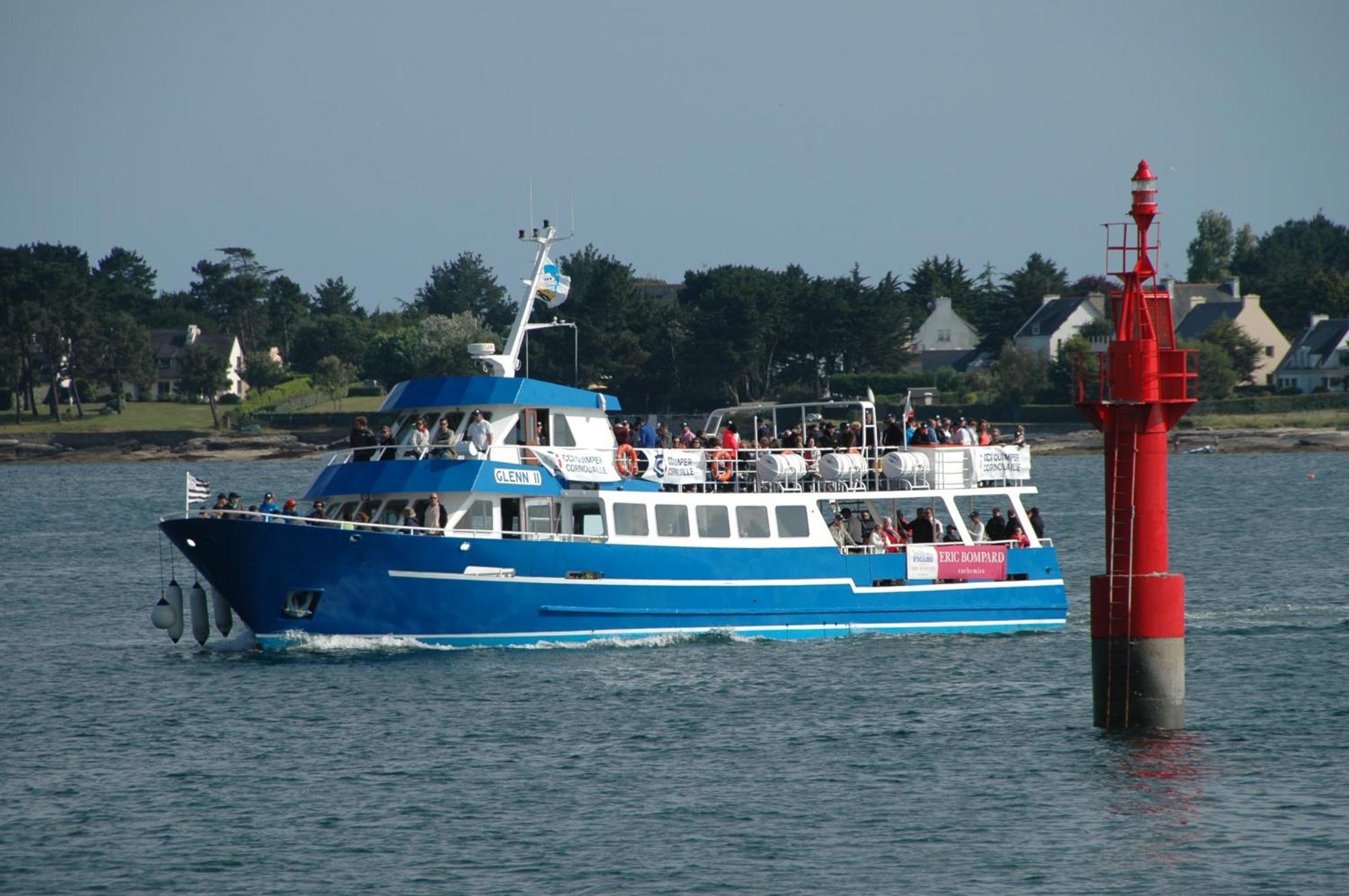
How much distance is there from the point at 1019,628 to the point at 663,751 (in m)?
14.5

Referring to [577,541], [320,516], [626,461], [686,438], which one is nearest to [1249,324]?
[686,438]

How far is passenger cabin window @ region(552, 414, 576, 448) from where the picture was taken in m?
37.8

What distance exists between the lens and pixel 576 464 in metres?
36.7

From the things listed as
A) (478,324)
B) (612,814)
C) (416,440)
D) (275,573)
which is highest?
(478,324)

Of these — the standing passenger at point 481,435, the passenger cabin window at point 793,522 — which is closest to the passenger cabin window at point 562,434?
the standing passenger at point 481,435

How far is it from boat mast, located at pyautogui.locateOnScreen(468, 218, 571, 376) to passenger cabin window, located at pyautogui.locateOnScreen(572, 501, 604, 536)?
140 inches

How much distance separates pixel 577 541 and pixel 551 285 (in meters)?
7.11

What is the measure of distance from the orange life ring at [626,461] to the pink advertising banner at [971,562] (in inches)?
277

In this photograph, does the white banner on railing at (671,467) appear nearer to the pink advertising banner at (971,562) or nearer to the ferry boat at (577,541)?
the ferry boat at (577,541)

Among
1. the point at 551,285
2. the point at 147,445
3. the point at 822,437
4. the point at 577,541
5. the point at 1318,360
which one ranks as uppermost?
the point at 1318,360

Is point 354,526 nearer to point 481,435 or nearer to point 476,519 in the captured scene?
point 476,519

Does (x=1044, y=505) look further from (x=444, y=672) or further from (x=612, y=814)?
(x=612, y=814)

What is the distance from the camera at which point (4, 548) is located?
68.6 meters

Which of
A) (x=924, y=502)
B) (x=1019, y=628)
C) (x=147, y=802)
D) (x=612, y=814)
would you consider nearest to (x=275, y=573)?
(x=147, y=802)
